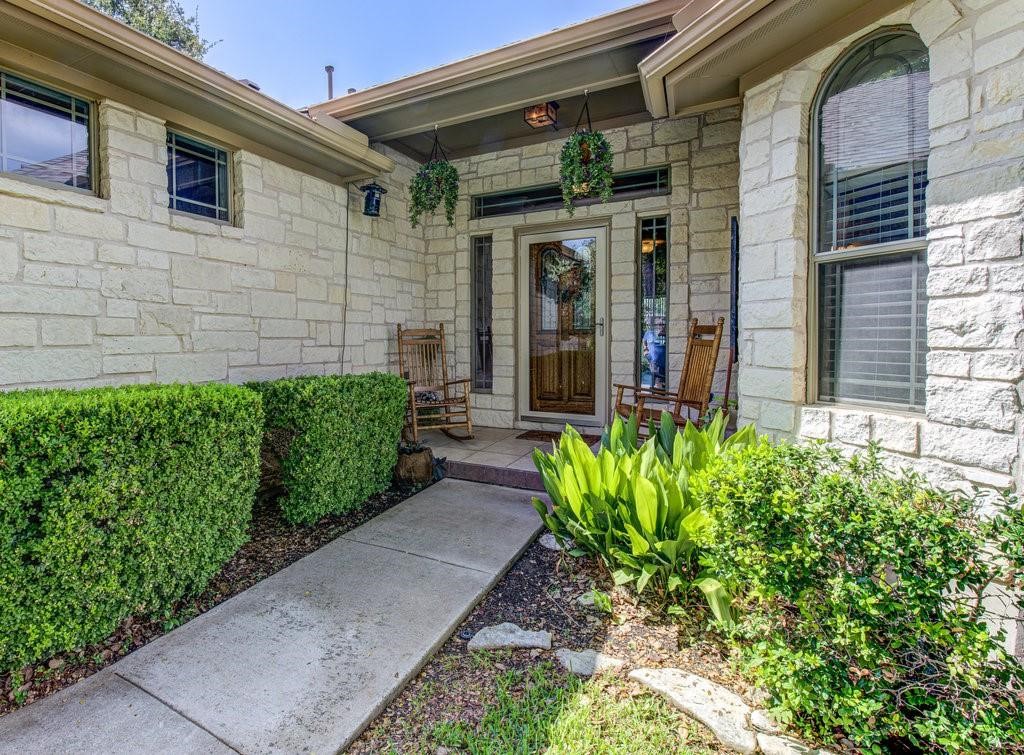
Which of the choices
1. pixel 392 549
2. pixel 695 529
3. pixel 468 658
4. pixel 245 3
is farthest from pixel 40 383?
pixel 245 3

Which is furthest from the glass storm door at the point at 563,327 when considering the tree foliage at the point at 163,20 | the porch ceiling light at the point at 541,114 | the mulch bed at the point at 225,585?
the tree foliage at the point at 163,20

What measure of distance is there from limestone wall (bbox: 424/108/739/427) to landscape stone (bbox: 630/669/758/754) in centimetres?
279

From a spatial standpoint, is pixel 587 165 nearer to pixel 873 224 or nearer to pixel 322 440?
pixel 873 224

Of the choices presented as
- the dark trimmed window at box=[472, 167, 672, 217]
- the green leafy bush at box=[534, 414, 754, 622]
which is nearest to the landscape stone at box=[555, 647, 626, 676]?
the green leafy bush at box=[534, 414, 754, 622]

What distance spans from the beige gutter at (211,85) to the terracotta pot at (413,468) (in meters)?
2.39

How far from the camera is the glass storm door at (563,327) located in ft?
15.1

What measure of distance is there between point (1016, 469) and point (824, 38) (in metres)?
1.97

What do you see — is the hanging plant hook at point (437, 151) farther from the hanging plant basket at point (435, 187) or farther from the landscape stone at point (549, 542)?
the landscape stone at point (549, 542)

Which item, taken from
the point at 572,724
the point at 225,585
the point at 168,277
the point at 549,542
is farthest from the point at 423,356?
the point at 572,724

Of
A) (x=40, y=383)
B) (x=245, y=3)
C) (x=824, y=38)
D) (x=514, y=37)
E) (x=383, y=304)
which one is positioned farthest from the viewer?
(x=245, y=3)

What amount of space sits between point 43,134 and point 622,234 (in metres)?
3.83

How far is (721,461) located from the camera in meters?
1.70

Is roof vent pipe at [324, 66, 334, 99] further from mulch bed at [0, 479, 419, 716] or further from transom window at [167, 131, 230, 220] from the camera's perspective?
mulch bed at [0, 479, 419, 716]

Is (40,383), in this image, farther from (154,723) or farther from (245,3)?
(245,3)
